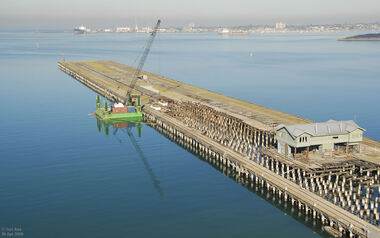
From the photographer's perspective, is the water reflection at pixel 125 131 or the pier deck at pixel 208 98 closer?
the water reflection at pixel 125 131

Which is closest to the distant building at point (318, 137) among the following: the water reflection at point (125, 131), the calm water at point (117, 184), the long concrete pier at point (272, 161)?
the long concrete pier at point (272, 161)

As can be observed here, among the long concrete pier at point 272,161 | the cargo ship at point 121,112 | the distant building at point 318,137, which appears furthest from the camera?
the cargo ship at point 121,112

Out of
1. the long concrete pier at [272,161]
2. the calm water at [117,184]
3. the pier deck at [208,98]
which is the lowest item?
the calm water at [117,184]

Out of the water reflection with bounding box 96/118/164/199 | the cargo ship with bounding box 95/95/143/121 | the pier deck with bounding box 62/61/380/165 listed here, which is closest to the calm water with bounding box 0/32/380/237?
the water reflection with bounding box 96/118/164/199

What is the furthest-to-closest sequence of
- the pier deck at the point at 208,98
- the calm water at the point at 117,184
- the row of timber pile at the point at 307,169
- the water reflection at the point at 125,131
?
the pier deck at the point at 208,98 < the water reflection at the point at 125,131 < the row of timber pile at the point at 307,169 < the calm water at the point at 117,184

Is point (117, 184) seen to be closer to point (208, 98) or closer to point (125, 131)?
point (125, 131)

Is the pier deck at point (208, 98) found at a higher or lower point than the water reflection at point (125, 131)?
higher

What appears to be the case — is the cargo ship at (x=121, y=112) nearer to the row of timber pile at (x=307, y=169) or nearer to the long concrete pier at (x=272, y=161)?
the long concrete pier at (x=272, y=161)
